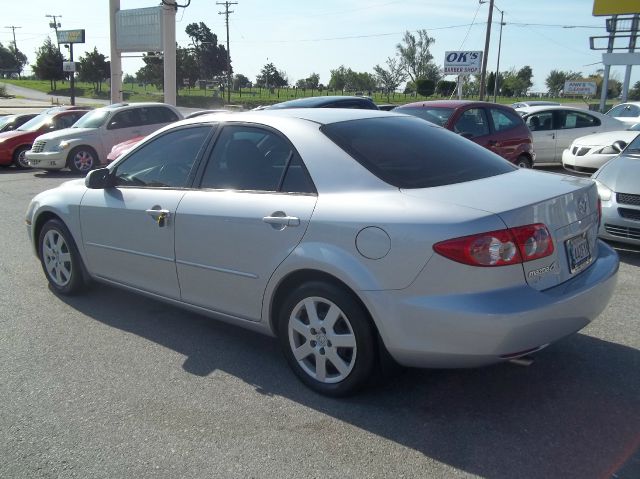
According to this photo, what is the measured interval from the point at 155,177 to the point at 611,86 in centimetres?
10517

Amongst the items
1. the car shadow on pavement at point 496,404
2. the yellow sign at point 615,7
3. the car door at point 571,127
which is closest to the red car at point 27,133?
the car door at point 571,127

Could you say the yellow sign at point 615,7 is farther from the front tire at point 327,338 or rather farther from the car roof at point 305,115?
the front tire at point 327,338

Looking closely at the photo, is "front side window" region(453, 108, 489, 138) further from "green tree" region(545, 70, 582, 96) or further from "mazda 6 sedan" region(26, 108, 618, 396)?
"green tree" region(545, 70, 582, 96)

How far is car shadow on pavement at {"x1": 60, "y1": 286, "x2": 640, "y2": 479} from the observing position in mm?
2848

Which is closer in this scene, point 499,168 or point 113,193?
point 499,168

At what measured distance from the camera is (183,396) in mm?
3490

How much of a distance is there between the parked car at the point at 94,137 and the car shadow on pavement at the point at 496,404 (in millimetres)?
11354

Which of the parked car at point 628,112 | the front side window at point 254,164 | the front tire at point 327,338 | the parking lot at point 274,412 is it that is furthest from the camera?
the parked car at point 628,112

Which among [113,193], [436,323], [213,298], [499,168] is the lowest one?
[213,298]

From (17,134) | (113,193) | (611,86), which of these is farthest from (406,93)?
(113,193)

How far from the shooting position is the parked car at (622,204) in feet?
19.9

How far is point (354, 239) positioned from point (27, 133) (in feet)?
51.0

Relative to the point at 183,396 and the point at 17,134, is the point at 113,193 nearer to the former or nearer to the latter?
the point at 183,396

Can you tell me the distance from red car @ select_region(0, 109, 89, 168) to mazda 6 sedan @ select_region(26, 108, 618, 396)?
13070 millimetres
